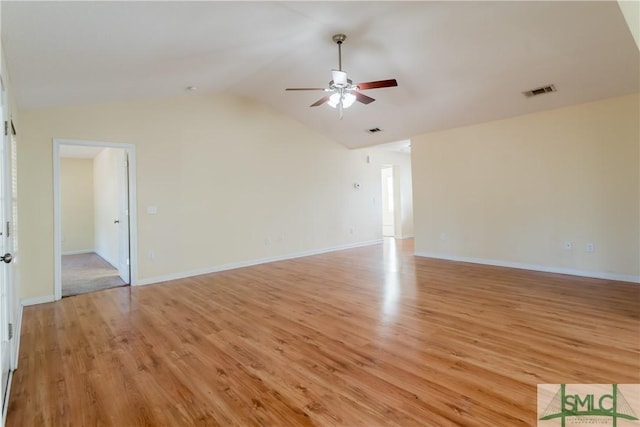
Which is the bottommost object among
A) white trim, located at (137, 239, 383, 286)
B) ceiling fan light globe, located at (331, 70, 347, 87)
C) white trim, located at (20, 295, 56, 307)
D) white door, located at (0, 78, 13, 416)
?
white trim, located at (20, 295, 56, 307)

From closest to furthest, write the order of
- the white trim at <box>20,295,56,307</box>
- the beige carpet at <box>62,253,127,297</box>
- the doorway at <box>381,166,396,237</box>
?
1. the white trim at <box>20,295,56,307</box>
2. the beige carpet at <box>62,253,127,297</box>
3. the doorway at <box>381,166,396,237</box>

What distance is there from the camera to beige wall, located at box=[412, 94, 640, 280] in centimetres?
437

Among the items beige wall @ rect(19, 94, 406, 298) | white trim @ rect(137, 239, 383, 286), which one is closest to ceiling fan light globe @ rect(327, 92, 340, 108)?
beige wall @ rect(19, 94, 406, 298)

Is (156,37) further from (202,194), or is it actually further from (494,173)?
(494,173)

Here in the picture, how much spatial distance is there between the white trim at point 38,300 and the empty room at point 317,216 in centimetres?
1

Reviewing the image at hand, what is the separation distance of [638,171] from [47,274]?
25.5 ft

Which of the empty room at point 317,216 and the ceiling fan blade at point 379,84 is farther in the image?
the ceiling fan blade at point 379,84

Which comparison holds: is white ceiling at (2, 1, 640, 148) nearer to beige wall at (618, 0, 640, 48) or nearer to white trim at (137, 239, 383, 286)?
beige wall at (618, 0, 640, 48)

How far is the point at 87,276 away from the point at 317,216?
445cm

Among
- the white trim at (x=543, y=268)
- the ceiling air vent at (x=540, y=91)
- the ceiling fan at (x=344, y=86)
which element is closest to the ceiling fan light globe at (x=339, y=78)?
the ceiling fan at (x=344, y=86)

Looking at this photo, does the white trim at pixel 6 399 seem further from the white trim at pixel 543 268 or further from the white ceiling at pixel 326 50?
the white trim at pixel 543 268

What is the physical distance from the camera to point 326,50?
417cm

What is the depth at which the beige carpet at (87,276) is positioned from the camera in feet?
15.5

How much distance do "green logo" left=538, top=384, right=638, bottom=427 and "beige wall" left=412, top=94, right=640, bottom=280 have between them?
11.3 ft
